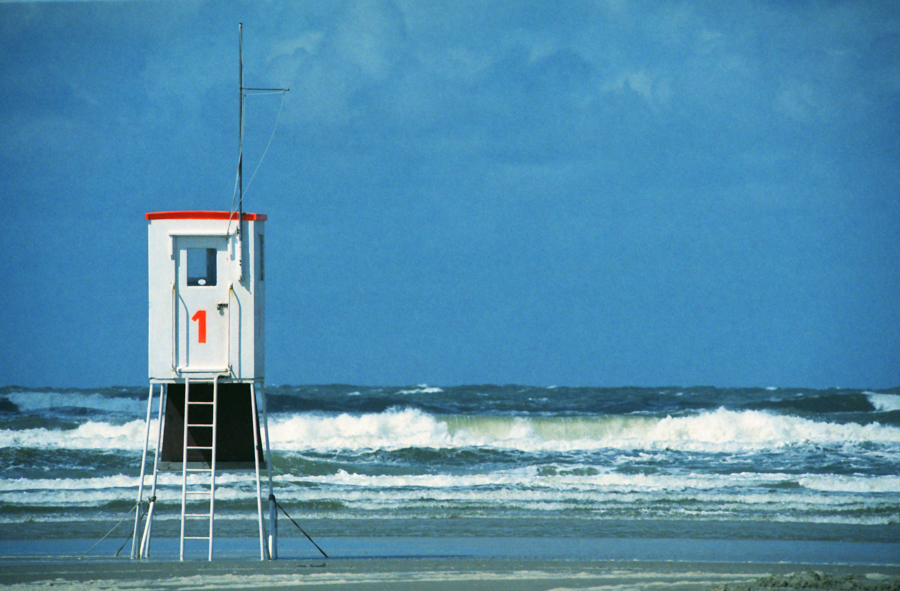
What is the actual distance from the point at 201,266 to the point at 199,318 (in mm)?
486

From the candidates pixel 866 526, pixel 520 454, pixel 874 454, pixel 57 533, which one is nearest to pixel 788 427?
pixel 874 454

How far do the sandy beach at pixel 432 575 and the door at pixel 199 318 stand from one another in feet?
6.07

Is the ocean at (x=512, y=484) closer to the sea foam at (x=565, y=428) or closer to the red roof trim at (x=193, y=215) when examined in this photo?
the sea foam at (x=565, y=428)

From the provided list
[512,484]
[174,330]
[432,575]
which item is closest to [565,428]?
[512,484]

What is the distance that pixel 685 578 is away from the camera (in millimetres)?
8258

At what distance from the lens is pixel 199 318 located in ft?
28.5

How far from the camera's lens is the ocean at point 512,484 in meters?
11.7

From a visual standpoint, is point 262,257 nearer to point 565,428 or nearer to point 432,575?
point 432,575

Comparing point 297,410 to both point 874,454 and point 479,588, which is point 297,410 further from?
point 479,588

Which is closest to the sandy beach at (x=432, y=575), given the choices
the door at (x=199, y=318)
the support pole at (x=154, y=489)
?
the support pole at (x=154, y=489)

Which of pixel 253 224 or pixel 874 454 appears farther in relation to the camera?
pixel 874 454

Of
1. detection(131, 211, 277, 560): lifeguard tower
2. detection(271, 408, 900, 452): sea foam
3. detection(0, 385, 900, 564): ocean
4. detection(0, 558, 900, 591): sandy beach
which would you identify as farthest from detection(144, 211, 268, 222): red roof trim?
detection(271, 408, 900, 452): sea foam

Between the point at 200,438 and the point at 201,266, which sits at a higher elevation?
the point at 201,266

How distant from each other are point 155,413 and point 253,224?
Answer: 21.8m
